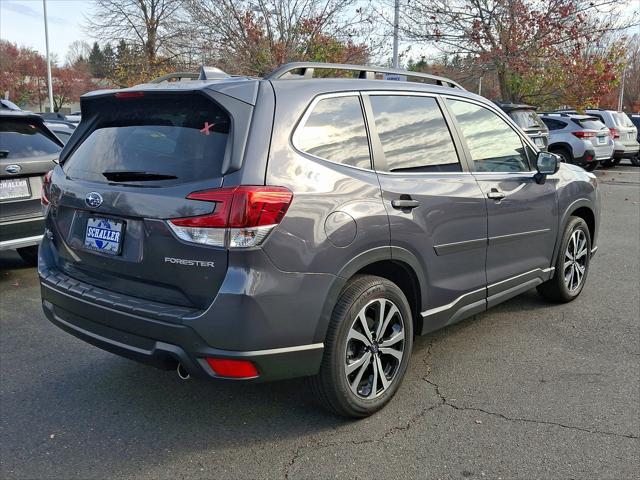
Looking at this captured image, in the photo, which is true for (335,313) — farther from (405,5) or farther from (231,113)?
(405,5)

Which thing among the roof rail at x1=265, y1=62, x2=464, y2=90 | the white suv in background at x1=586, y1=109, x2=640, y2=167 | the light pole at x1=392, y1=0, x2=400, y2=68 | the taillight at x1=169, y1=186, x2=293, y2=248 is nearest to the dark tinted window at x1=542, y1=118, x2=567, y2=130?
the white suv in background at x1=586, y1=109, x2=640, y2=167

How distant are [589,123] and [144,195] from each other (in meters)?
17.3

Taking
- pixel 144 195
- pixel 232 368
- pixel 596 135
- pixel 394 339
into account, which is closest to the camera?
pixel 232 368

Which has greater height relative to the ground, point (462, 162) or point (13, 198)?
point (462, 162)

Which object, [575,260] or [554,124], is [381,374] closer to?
[575,260]

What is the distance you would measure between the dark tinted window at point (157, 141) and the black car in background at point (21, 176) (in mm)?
2445

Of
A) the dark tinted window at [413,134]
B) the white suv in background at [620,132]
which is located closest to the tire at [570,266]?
the dark tinted window at [413,134]

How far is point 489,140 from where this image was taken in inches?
169

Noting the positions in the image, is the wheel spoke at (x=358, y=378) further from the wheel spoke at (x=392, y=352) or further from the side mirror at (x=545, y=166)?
the side mirror at (x=545, y=166)

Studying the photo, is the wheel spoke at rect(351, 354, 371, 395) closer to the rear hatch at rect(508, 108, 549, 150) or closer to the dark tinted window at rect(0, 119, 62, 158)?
the dark tinted window at rect(0, 119, 62, 158)

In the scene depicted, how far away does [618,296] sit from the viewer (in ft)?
18.1

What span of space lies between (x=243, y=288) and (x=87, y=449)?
1.20 metres

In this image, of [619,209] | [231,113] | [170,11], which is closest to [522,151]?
[231,113]

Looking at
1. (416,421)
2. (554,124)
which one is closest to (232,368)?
(416,421)
